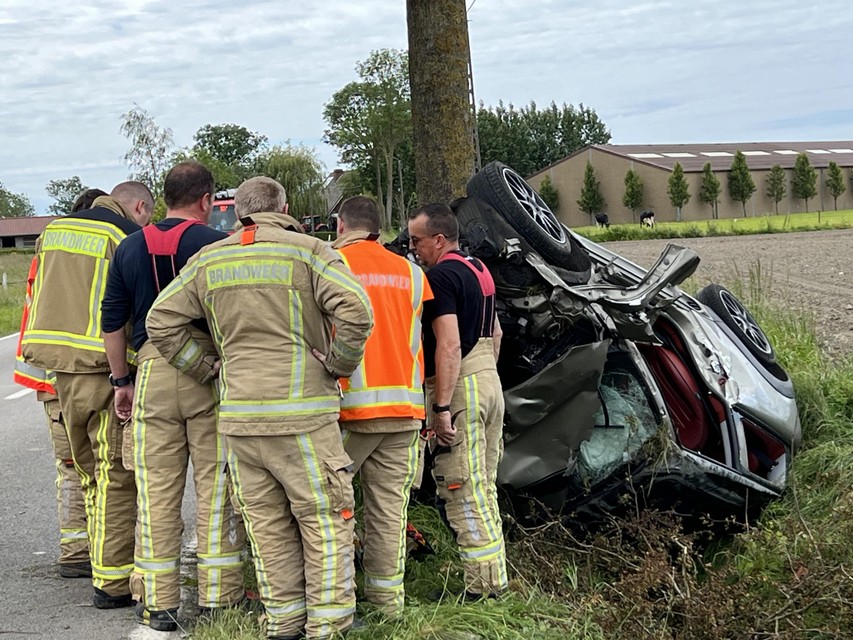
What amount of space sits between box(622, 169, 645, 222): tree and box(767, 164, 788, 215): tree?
834cm

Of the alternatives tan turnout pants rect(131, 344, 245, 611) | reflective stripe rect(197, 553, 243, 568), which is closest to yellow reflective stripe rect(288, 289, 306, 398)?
tan turnout pants rect(131, 344, 245, 611)

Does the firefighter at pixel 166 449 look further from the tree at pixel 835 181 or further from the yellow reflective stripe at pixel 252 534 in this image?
the tree at pixel 835 181

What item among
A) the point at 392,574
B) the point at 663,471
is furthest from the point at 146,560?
the point at 663,471

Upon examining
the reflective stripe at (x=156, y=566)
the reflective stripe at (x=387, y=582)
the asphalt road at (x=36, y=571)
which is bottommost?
the asphalt road at (x=36, y=571)

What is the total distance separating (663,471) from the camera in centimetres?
492

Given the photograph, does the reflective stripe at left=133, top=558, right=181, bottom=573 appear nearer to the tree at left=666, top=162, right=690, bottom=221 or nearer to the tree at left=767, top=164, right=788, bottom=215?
the tree at left=666, top=162, right=690, bottom=221

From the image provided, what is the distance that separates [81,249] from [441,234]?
64.9 inches

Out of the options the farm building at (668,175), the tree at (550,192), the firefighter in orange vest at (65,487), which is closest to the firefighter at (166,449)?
the firefighter in orange vest at (65,487)

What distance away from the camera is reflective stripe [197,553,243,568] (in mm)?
4262

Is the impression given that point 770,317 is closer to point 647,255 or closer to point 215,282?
point 215,282

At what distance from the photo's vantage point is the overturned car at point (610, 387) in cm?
494

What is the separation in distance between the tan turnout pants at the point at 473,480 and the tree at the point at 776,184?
6883cm

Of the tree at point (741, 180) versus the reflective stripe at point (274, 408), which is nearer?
the reflective stripe at point (274, 408)

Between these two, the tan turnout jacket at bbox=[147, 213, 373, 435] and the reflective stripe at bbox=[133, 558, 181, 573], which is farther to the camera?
the reflective stripe at bbox=[133, 558, 181, 573]
